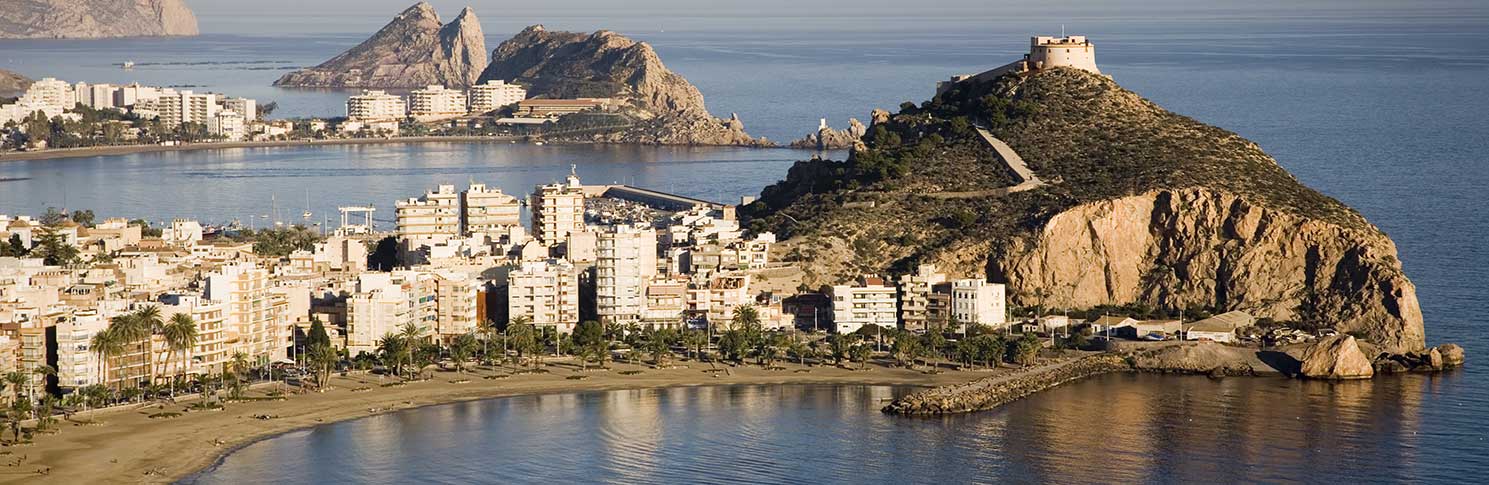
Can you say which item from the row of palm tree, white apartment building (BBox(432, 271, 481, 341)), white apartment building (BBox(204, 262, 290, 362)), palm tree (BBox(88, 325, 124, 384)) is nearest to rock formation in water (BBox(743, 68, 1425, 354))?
white apartment building (BBox(432, 271, 481, 341))

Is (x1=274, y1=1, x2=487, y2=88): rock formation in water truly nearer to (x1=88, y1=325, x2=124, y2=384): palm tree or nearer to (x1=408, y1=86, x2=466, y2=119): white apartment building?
(x1=408, y1=86, x2=466, y2=119): white apartment building

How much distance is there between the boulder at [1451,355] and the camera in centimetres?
4822

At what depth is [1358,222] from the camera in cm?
5344

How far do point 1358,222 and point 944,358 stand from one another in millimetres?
10180

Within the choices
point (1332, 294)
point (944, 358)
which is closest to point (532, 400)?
point (944, 358)

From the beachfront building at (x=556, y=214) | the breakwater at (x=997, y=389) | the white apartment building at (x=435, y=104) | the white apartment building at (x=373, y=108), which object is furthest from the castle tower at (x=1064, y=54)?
the white apartment building at (x=435, y=104)

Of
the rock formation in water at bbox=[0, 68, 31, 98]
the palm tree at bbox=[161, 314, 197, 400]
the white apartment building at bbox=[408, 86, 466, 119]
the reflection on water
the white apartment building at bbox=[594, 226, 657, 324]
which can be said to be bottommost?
the reflection on water

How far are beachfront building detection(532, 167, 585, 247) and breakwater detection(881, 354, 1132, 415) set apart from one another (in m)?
18.4

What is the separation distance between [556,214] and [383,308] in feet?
48.1

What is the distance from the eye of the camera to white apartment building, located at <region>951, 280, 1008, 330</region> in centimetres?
5138

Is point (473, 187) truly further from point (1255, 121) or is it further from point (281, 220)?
point (1255, 121)

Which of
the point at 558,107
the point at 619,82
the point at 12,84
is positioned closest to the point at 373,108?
the point at 558,107

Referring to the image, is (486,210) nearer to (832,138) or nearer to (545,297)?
(545,297)

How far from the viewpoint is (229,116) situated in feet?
394
